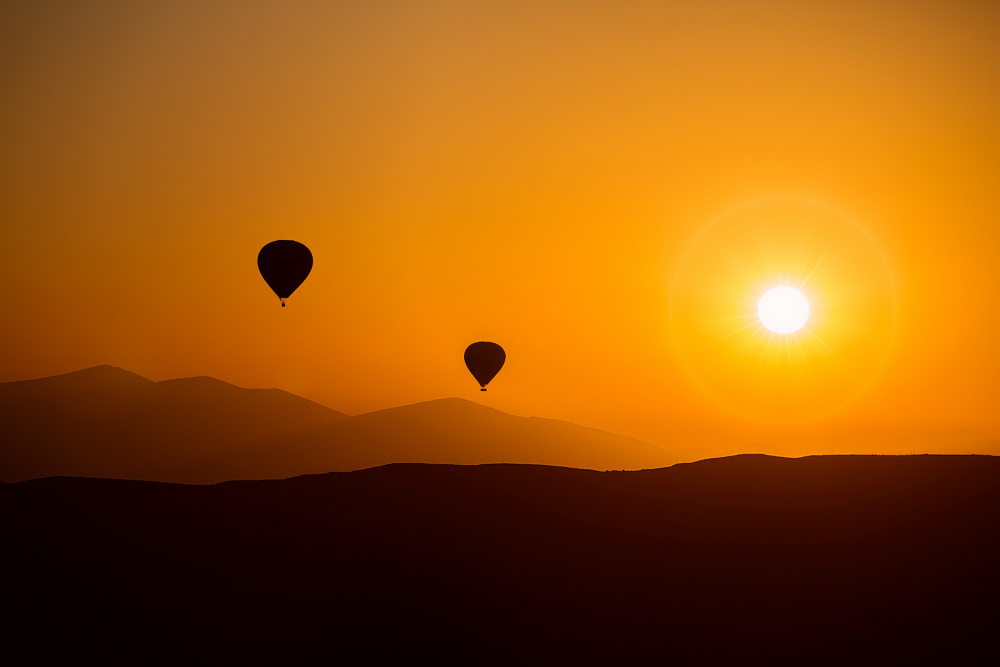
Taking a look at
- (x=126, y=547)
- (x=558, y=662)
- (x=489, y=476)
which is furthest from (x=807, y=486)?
(x=126, y=547)

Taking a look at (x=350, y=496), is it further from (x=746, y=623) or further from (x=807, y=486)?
(x=807, y=486)

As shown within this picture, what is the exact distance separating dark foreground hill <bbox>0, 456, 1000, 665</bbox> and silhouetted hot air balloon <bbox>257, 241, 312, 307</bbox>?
1156cm

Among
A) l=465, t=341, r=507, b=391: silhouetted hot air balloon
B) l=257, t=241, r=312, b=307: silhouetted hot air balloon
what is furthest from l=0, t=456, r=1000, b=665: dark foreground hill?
l=465, t=341, r=507, b=391: silhouetted hot air balloon

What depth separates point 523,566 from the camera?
29.1 metres

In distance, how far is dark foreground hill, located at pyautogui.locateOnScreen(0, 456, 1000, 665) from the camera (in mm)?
24141

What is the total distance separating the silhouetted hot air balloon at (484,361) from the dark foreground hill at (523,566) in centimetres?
1311

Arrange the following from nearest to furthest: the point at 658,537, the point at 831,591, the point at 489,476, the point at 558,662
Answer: the point at 558,662 < the point at 831,591 < the point at 658,537 < the point at 489,476

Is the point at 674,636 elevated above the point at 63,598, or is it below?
above

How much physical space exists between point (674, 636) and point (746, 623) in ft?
8.22

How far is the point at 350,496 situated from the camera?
35.0 meters

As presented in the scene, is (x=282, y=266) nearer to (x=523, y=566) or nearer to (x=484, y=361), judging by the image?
(x=484, y=361)

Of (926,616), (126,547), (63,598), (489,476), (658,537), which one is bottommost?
(63,598)

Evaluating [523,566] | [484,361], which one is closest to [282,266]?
[484,361]

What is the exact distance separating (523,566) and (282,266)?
74.1 ft
